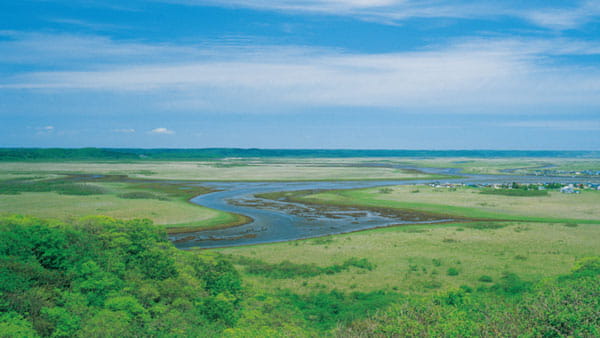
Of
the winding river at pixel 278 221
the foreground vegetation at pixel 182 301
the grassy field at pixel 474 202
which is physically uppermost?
the foreground vegetation at pixel 182 301

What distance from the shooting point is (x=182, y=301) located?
19.5 meters

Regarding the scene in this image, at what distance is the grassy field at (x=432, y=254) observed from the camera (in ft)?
99.0

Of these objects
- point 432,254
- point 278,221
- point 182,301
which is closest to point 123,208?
point 278,221

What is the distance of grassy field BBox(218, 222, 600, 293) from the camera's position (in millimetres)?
30188

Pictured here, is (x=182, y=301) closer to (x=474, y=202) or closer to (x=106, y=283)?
(x=106, y=283)

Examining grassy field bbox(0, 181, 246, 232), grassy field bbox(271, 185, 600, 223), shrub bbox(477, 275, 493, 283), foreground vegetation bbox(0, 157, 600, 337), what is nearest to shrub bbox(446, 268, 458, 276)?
foreground vegetation bbox(0, 157, 600, 337)

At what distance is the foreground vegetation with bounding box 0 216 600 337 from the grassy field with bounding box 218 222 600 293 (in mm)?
2884

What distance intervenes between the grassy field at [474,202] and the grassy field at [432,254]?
32.0 feet

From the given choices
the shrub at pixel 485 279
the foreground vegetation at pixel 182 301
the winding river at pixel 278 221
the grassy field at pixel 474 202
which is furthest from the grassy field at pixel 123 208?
the shrub at pixel 485 279

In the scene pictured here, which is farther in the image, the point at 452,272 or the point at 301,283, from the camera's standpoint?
the point at 452,272

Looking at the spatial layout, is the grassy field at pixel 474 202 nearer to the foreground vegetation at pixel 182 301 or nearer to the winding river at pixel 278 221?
the winding river at pixel 278 221

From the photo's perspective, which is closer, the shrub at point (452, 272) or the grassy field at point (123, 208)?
the shrub at point (452, 272)

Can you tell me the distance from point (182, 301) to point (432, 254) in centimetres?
2563

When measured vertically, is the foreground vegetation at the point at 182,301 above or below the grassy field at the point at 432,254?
above
